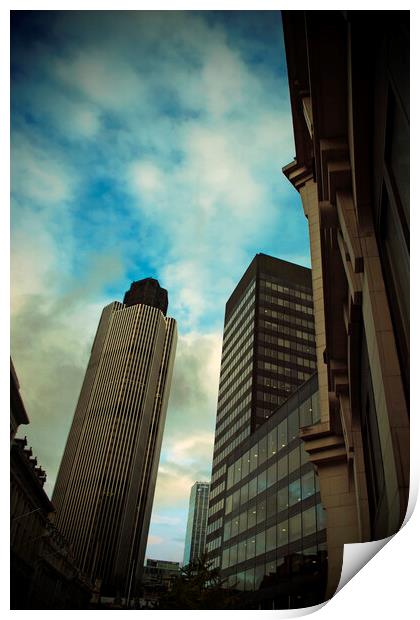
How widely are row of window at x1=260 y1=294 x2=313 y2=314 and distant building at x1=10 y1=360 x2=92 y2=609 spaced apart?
70.9m

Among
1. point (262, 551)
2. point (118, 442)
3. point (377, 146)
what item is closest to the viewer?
point (377, 146)

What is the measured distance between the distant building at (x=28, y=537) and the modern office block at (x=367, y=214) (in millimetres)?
3664

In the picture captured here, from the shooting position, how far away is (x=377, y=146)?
20.1 ft

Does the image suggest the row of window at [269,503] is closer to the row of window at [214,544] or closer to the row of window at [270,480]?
the row of window at [270,480]

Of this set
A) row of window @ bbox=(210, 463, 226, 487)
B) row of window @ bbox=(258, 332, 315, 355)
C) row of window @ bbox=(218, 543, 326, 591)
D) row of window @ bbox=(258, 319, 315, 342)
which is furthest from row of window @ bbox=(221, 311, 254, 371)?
row of window @ bbox=(218, 543, 326, 591)

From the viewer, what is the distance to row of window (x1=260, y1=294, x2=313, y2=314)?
76062 millimetres

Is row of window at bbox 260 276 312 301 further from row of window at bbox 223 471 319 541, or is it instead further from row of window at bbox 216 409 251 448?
row of window at bbox 223 471 319 541

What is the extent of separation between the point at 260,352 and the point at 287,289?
613 inches

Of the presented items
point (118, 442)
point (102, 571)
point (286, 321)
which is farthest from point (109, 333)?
point (286, 321)

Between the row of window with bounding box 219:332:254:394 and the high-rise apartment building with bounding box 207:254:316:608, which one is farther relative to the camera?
the row of window with bounding box 219:332:254:394

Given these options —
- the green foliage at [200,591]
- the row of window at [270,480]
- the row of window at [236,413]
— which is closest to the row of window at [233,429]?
the row of window at [236,413]

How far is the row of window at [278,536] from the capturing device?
23.8 m
